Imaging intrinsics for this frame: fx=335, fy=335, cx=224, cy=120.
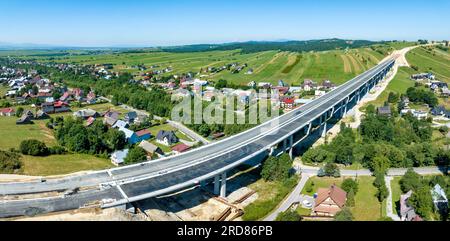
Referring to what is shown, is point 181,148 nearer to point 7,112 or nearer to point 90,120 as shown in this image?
point 90,120

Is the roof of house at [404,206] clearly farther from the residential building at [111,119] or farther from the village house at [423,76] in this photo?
the village house at [423,76]

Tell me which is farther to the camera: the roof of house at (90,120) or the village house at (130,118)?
the village house at (130,118)

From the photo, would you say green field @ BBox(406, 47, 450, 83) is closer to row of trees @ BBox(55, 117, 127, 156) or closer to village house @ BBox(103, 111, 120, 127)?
village house @ BBox(103, 111, 120, 127)

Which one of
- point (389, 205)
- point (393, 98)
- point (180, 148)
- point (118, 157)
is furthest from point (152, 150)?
point (393, 98)

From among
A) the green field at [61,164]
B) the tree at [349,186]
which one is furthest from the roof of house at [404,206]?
the green field at [61,164]
